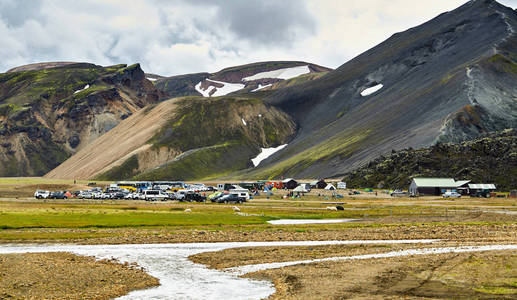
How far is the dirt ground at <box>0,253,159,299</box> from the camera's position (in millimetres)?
22109

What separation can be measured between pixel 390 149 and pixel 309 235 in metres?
134

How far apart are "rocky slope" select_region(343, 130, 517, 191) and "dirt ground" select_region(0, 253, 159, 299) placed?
11916cm

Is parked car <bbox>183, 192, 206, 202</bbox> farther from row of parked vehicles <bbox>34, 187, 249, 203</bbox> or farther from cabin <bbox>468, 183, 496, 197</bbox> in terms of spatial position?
cabin <bbox>468, 183, 496, 197</bbox>

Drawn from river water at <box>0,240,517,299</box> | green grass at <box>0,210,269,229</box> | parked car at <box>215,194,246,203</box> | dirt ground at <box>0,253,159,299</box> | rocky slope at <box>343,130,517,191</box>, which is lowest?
river water at <box>0,240,517,299</box>

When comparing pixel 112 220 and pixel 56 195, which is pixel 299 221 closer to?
pixel 112 220

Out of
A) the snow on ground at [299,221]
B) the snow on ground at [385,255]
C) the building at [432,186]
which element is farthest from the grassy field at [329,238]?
the building at [432,186]

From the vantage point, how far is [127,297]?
22.1 m

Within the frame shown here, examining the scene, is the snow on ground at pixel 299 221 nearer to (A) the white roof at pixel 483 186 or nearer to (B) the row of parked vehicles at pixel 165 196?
(B) the row of parked vehicles at pixel 165 196

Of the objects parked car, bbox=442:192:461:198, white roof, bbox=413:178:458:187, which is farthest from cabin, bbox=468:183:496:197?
parked car, bbox=442:192:461:198

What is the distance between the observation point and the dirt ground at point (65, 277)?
22.1 metres

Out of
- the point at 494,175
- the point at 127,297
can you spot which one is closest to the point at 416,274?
the point at 127,297

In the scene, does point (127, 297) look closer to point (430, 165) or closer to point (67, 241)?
point (67, 241)

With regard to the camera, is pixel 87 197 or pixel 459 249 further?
pixel 87 197

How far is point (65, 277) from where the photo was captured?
25359 mm
